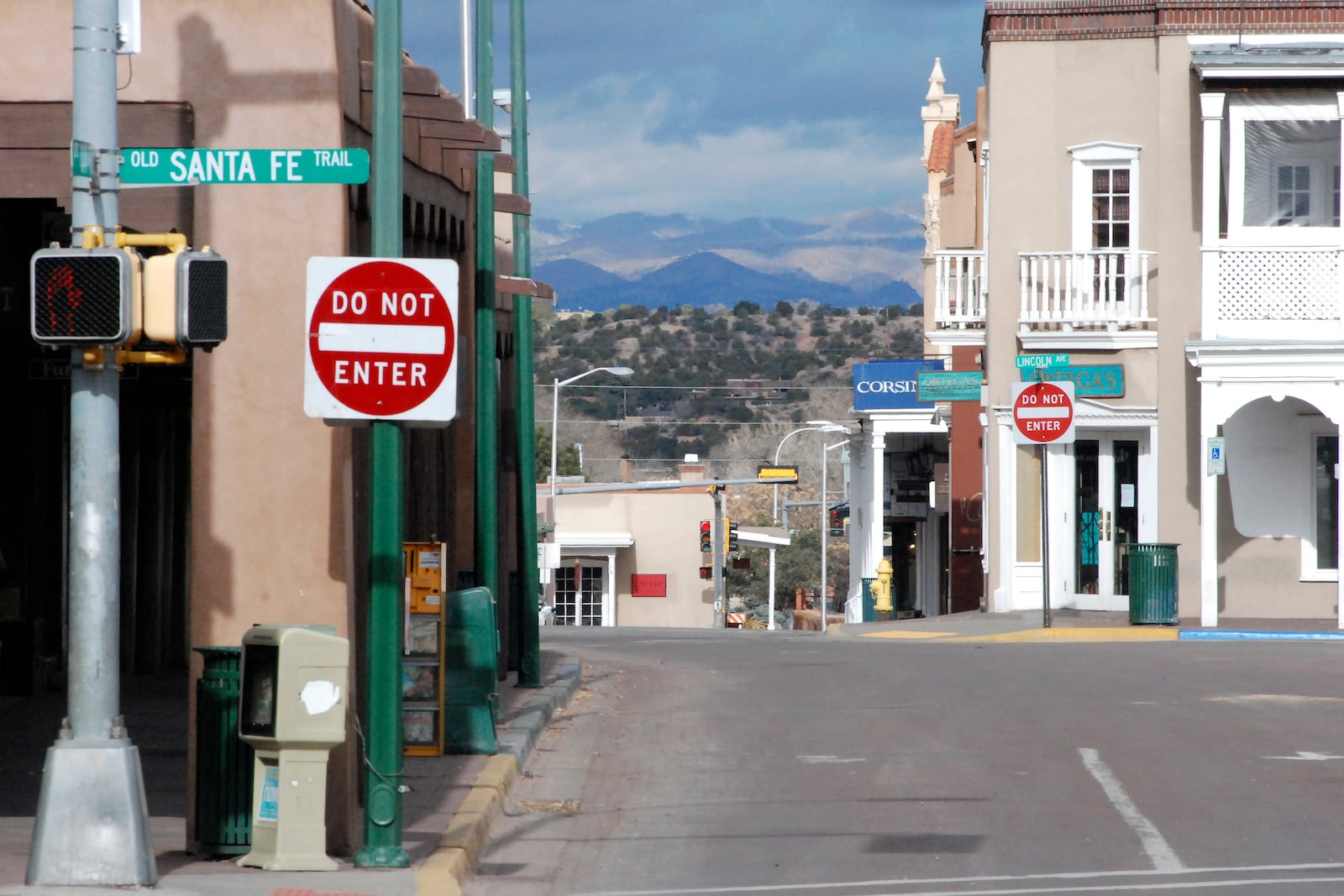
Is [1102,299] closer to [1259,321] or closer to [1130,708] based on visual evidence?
[1259,321]

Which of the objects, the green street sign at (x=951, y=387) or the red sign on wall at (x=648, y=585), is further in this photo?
the red sign on wall at (x=648, y=585)

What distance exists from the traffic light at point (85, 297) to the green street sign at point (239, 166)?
0.48 metres

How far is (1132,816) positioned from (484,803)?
3.70 metres

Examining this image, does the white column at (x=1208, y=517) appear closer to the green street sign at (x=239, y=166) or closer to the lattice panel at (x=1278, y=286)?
the lattice panel at (x=1278, y=286)

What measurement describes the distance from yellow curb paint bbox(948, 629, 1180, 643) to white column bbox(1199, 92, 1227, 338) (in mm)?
4283

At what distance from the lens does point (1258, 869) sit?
8703 millimetres

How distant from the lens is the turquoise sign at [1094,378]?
84.7 ft

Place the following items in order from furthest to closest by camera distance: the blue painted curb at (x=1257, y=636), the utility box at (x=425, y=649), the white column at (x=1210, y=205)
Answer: the white column at (x=1210, y=205) < the blue painted curb at (x=1257, y=636) < the utility box at (x=425, y=649)

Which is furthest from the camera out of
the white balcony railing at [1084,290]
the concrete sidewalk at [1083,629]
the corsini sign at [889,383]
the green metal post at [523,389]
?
the corsini sign at [889,383]

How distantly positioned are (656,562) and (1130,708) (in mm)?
43567

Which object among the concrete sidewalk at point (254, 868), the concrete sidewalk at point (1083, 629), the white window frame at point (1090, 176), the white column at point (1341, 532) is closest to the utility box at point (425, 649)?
the concrete sidewalk at point (254, 868)

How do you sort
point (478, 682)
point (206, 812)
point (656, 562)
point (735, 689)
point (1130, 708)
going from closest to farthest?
point (206, 812) → point (478, 682) → point (1130, 708) → point (735, 689) → point (656, 562)

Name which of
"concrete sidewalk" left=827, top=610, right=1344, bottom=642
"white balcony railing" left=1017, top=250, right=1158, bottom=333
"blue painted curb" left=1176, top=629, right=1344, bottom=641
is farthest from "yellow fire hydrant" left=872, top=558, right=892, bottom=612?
"blue painted curb" left=1176, top=629, right=1344, bottom=641

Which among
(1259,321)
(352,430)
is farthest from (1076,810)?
(1259,321)
